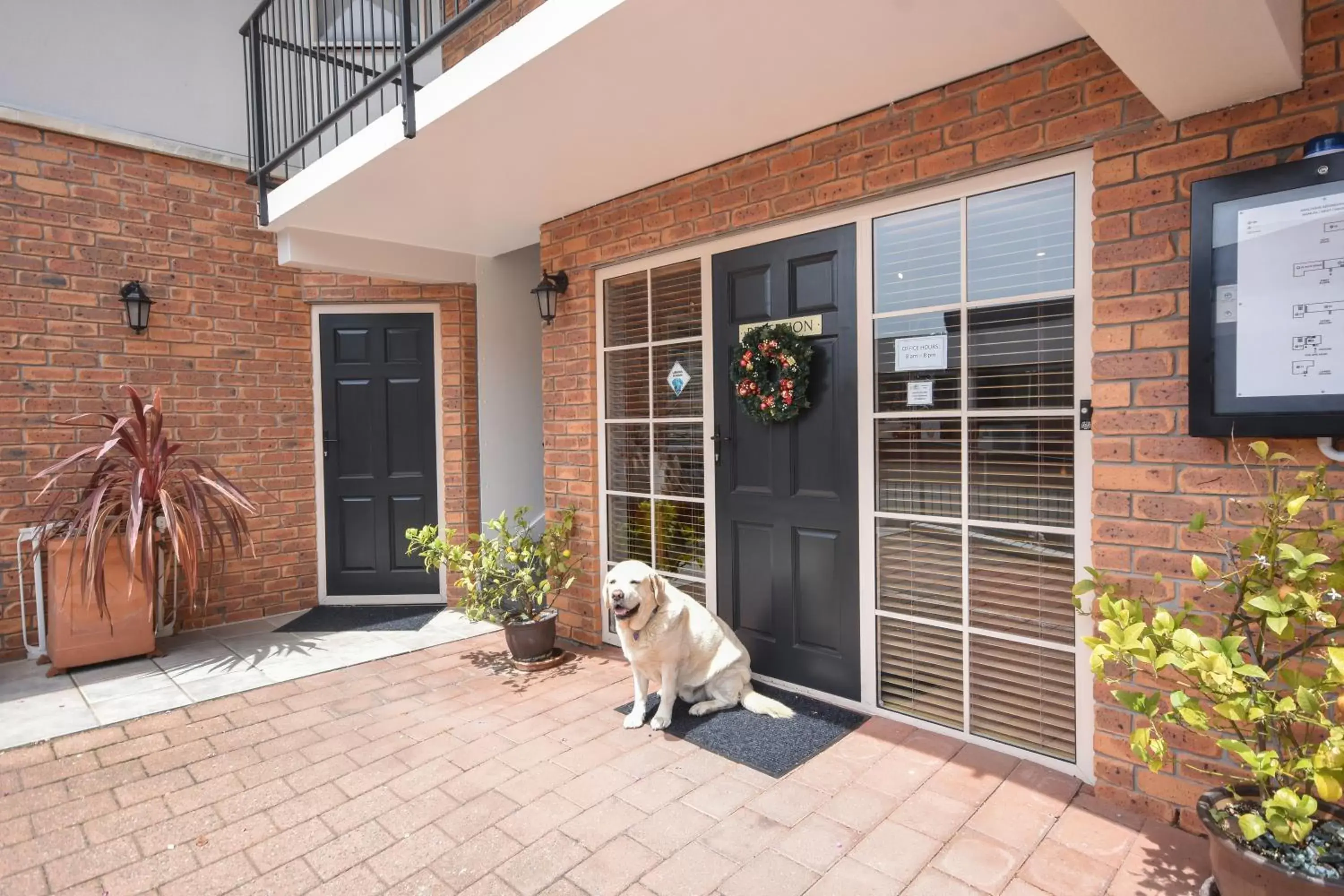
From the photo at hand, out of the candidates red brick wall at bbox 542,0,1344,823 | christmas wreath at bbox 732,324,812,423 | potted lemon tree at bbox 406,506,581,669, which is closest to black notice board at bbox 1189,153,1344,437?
red brick wall at bbox 542,0,1344,823

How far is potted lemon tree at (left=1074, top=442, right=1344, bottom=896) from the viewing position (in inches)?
56.8

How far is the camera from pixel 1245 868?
1519 millimetres

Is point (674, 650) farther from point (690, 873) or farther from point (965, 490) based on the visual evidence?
point (965, 490)

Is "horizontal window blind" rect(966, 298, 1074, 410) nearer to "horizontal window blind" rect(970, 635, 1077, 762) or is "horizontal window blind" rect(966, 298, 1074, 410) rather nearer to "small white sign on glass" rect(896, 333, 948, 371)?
"small white sign on glass" rect(896, 333, 948, 371)

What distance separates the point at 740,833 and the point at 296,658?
287 cm

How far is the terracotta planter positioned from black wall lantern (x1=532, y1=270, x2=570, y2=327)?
2.63 m

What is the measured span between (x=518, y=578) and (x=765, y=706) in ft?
4.78

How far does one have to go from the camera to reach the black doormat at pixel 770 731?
251 cm

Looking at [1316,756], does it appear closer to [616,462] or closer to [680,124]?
[680,124]

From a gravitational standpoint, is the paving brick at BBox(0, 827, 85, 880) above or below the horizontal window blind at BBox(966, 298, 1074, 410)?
below

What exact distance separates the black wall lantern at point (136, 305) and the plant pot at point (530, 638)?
2.89 meters

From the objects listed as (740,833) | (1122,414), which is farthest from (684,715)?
(1122,414)

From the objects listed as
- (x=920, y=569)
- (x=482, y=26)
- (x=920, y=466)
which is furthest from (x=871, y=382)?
(x=482, y=26)

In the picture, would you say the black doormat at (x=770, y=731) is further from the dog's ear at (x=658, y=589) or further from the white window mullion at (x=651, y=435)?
the white window mullion at (x=651, y=435)
